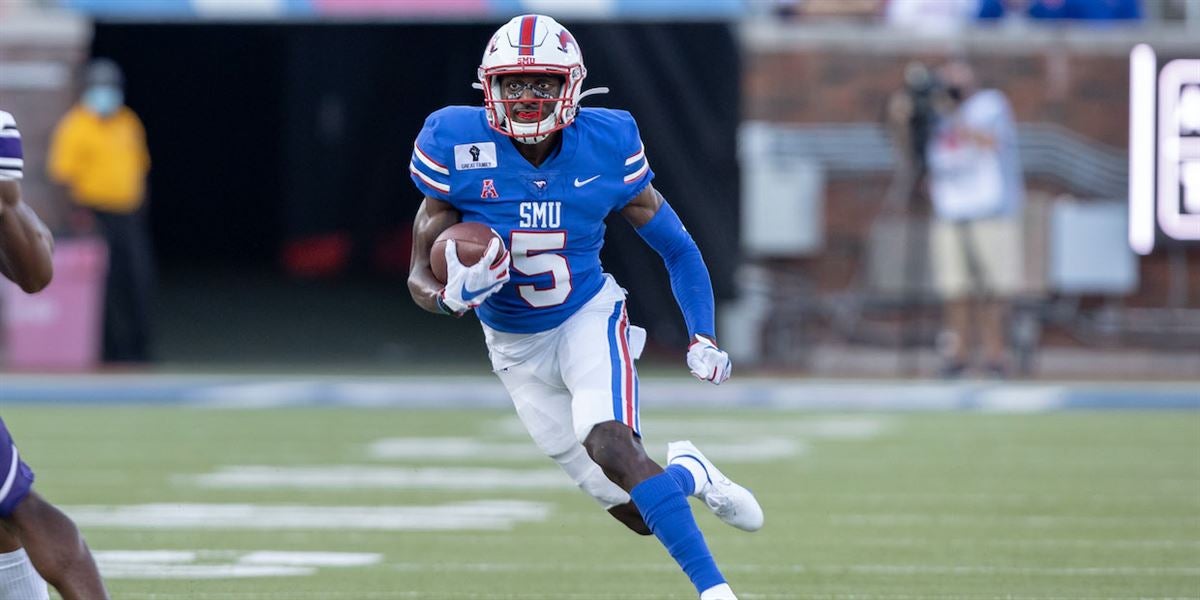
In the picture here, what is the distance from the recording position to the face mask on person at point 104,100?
11688 millimetres

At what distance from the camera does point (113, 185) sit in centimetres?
1179

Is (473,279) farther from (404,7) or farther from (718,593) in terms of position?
(404,7)

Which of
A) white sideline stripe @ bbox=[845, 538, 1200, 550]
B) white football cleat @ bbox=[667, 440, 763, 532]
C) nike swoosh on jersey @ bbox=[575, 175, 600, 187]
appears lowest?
white sideline stripe @ bbox=[845, 538, 1200, 550]

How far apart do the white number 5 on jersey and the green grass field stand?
2.84 ft

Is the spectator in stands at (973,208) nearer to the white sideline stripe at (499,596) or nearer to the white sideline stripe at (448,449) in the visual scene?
the white sideline stripe at (448,449)

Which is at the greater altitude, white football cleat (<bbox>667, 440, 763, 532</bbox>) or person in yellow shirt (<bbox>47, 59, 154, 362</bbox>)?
person in yellow shirt (<bbox>47, 59, 154, 362</bbox>)

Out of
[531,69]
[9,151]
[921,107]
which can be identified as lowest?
[9,151]

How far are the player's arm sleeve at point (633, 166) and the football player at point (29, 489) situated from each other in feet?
4.72

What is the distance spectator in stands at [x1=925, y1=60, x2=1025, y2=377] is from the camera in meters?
10.9

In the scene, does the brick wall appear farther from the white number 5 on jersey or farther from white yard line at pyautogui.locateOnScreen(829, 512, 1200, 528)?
the white number 5 on jersey

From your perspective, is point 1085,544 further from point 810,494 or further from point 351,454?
point 351,454

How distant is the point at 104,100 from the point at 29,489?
8.61 m

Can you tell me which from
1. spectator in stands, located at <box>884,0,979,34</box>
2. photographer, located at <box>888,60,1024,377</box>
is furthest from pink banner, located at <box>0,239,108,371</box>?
spectator in stands, located at <box>884,0,979,34</box>

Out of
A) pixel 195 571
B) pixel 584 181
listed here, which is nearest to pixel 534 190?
pixel 584 181
